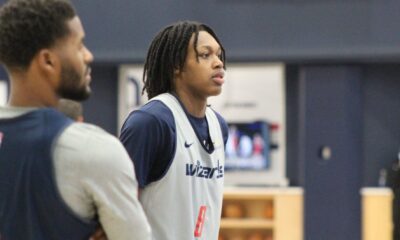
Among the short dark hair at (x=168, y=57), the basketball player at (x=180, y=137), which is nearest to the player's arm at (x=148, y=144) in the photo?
the basketball player at (x=180, y=137)

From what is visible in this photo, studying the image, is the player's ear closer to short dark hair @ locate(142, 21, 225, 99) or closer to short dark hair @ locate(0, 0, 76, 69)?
short dark hair @ locate(0, 0, 76, 69)

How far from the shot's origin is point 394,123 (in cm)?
822

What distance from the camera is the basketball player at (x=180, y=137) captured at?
2711 millimetres

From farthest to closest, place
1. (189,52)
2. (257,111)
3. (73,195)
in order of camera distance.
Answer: (257,111)
(189,52)
(73,195)

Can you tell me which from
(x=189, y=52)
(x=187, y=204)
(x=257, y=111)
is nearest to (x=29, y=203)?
(x=187, y=204)

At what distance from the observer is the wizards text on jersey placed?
109 inches

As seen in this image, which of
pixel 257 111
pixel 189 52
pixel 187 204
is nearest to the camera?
pixel 187 204

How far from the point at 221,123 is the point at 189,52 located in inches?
10.9

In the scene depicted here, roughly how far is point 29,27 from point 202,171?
3.79 feet

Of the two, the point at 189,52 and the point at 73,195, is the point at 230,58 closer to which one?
the point at 189,52

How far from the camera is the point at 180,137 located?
111 inches

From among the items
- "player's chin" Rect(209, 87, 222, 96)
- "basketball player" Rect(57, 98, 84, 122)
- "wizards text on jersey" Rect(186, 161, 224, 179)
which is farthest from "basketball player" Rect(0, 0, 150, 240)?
"player's chin" Rect(209, 87, 222, 96)

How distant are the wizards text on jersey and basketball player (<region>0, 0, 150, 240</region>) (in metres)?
0.96

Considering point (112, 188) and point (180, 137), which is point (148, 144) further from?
point (112, 188)
